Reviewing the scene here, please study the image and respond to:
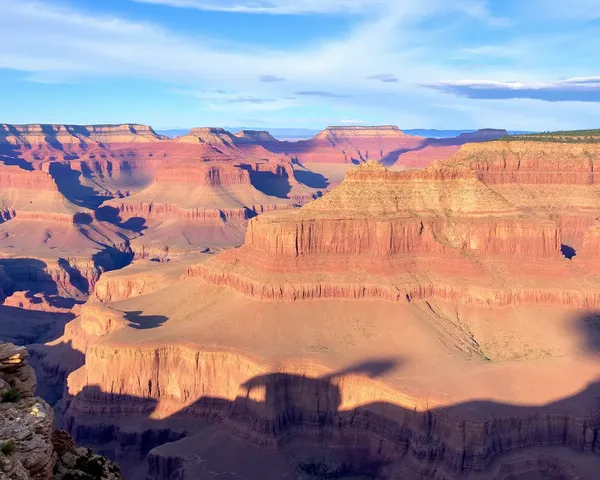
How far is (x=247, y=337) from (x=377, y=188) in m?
30.4

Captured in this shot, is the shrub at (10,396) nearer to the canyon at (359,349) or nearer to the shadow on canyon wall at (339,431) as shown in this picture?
the canyon at (359,349)

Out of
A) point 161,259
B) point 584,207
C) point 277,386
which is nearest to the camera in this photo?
point 277,386

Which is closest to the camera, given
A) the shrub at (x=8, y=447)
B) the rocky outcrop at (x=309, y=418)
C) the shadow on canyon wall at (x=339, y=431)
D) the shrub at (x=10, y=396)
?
the shrub at (x=8, y=447)

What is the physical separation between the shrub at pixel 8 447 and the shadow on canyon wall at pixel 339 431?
4124 cm

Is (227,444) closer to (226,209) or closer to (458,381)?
(458,381)

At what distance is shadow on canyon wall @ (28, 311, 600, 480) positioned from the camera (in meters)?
56.9

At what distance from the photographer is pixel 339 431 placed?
62844 mm

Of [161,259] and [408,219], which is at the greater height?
[408,219]

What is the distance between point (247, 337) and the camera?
2820 inches

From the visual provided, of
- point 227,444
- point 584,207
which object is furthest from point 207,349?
point 584,207

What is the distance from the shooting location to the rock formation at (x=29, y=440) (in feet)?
63.3

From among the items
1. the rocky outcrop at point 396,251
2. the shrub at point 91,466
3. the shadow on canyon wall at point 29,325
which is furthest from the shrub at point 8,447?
the shadow on canyon wall at point 29,325

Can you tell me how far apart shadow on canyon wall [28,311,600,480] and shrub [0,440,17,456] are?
41.2 metres

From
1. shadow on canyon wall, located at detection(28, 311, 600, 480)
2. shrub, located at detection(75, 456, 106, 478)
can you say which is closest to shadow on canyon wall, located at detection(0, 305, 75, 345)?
shadow on canyon wall, located at detection(28, 311, 600, 480)
